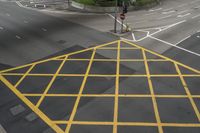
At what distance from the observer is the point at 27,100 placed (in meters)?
16.2

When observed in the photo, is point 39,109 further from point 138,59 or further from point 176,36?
point 176,36

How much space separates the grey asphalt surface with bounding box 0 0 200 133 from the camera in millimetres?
14453

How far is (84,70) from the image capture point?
66.0ft

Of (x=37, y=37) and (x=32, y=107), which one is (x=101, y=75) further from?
(x=37, y=37)

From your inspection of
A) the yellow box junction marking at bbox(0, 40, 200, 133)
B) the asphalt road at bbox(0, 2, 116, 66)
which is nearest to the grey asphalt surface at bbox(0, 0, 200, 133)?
the asphalt road at bbox(0, 2, 116, 66)

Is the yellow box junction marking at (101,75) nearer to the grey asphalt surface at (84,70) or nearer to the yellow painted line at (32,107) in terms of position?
the yellow painted line at (32,107)

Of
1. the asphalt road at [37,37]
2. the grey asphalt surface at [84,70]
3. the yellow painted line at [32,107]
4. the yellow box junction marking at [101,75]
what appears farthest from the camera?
the asphalt road at [37,37]

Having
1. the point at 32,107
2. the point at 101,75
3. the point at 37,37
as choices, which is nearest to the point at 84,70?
the point at 101,75

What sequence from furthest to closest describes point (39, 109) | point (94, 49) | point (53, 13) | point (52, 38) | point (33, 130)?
point (53, 13)
point (52, 38)
point (94, 49)
point (39, 109)
point (33, 130)

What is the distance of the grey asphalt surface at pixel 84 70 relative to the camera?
14453 mm

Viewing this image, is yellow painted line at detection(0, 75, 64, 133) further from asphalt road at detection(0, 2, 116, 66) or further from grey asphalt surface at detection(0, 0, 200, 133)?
asphalt road at detection(0, 2, 116, 66)

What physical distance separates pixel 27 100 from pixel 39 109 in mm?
1568

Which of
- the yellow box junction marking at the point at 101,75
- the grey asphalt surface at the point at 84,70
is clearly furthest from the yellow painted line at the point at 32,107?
the grey asphalt surface at the point at 84,70

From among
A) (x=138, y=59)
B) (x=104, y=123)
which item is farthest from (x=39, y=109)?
(x=138, y=59)
